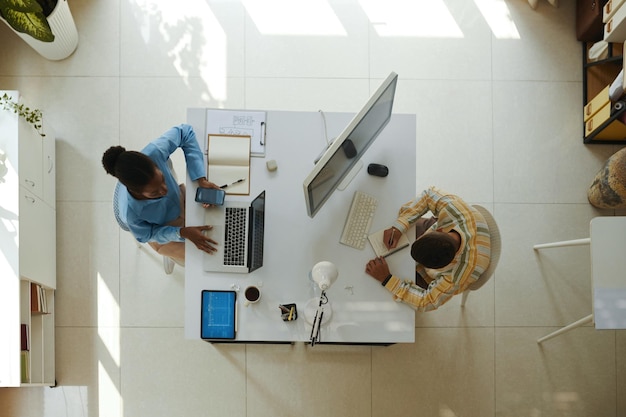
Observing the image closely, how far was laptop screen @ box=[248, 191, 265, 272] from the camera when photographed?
7.80ft

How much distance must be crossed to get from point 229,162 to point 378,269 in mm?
909

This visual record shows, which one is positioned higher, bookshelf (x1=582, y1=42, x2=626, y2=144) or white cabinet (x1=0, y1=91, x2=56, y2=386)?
bookshelf (x1=582, y1=42, x2=626, y2=144)

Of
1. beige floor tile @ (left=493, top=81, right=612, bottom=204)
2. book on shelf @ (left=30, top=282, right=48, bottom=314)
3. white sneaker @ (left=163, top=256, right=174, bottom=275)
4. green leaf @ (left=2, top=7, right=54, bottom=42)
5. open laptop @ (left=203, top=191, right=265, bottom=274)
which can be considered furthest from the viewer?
beige floor tile @ (left=493, top=81, right=612, bottom=204)

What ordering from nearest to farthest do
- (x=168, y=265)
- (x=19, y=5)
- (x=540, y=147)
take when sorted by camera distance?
(x=19, y=5), (x=168, y=265), (x=540, y=147)

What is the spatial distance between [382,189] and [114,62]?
2.04m

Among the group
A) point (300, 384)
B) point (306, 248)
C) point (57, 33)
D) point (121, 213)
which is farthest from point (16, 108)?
point (300, 384)

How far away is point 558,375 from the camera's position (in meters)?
3.13

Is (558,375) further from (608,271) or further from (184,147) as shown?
(184,147)

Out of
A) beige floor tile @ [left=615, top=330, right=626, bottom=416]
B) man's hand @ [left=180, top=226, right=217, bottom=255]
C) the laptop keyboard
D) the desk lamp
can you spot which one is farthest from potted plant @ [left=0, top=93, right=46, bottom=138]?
beige floor tile @ [left=615, top=330, right=626, bottom=416]

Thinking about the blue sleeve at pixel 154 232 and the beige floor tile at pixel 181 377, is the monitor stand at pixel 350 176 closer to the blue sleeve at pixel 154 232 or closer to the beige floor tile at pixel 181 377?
the blue sleeve at pixel 154 232

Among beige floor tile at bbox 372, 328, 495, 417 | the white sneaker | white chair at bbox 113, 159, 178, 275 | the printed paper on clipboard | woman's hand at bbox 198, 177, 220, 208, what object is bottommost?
beige floor tile at bbox 372, 328, 495, 417

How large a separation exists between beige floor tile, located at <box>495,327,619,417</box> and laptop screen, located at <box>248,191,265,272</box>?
5.75 feet

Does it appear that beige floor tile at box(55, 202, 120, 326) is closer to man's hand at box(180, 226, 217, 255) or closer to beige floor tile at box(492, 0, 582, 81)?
man's hand at box(180, 226, 217, 255)

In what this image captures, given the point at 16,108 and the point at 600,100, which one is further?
the point at 600,100
